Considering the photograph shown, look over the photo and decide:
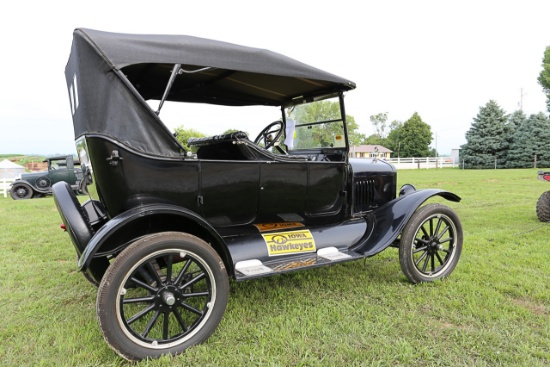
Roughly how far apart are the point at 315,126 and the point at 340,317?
2309mm

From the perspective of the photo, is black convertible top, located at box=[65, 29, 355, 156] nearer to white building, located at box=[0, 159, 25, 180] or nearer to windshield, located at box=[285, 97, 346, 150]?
windshield, located at box=[285, 97, 346, 150]

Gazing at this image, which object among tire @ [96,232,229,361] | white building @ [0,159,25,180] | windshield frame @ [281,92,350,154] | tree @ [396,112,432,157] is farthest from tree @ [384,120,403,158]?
tire @ [96,232,229,361]

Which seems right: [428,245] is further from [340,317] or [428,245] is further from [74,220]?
[74,220]

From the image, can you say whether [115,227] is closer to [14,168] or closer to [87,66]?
[87,66]

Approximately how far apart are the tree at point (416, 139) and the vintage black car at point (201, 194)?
56.3 m

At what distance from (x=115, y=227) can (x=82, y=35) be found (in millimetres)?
1355

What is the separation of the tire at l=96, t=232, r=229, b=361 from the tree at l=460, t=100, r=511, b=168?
33278 millimetres

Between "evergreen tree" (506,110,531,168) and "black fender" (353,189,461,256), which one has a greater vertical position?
"evergreen tree" (506,110,531,168)

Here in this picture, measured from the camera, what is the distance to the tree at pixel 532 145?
29.1 m

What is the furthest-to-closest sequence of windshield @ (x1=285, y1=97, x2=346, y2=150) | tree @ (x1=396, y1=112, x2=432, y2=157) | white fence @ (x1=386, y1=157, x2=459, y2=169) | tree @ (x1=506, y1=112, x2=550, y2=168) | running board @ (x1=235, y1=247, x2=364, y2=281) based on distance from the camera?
tree @ (x1=396, y1=112, x2=432, y2=157) < white fence @ (x1=386, y1=157, x2=459, y2=169) < tree @ (x1=506, y1=112, x2=550, y2=168) < windshield @ (x1=285, y1=97, x2=346, y2=150) < running board @ (x1=235, y1=247, x2=364, y2=281)

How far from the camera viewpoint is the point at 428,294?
345 cm

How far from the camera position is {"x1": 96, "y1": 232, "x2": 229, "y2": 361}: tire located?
91.7 inches

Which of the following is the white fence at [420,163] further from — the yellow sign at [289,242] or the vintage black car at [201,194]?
the yellow sign at [289,242]

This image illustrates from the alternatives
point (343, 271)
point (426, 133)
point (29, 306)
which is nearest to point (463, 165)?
point (426, 133)
